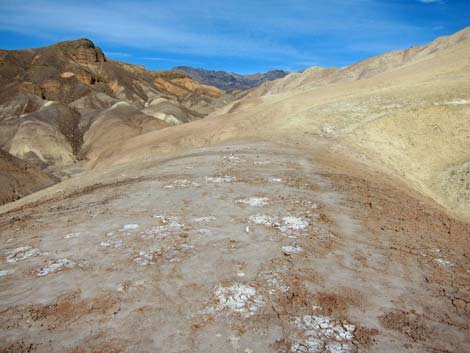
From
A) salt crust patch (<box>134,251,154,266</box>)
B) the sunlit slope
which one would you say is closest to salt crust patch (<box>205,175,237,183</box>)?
salt crust patch (<box>134,251,154,266</box>)

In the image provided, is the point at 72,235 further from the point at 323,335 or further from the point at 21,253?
the point at 323,335

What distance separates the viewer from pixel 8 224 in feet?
24.7

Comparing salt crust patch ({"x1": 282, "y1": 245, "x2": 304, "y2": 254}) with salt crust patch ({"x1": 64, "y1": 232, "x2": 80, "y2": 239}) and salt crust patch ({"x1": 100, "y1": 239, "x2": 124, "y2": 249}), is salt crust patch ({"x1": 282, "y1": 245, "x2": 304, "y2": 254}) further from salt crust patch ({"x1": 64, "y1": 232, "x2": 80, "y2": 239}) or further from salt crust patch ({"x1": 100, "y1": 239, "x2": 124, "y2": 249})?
salt crust patch ({"x1": 64, "y1": 232, "x2": 80, "y2": 239})

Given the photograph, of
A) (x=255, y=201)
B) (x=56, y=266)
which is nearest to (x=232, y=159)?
(x=255, y=201)

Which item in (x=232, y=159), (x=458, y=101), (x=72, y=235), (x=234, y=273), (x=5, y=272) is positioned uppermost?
(x=458, y=101)

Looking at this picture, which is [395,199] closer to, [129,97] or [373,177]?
[373,177]

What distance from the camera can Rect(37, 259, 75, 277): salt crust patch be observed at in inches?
207

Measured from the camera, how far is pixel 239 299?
183 inches

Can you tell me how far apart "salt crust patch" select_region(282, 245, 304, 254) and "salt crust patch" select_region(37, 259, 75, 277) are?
9.32ft

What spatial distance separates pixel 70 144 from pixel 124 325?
120 feet

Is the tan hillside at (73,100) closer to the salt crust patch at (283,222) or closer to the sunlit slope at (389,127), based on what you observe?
the sunlit slope at (389,127)

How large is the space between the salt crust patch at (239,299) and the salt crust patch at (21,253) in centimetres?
284

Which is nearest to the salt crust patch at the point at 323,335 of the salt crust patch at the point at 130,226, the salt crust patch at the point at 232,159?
the salt crust patch at the point at 130,226

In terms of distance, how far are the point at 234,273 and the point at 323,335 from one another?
147 cm
